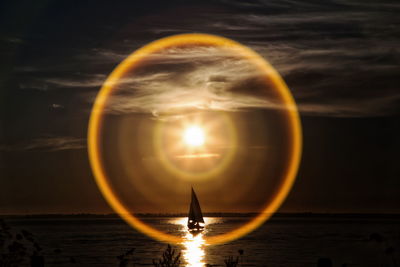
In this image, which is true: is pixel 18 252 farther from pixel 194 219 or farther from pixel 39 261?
pixel 194 219

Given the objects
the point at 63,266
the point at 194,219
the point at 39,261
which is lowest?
the point at 39,261

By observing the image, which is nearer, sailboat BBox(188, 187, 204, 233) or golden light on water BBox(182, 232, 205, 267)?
golden light on water BBox(182, 232, 205, 267)

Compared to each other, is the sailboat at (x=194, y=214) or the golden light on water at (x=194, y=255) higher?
the sailboat at (x=194, y=214)

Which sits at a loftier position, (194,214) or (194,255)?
(194,214)

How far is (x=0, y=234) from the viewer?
36.3 feet

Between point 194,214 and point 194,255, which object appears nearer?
point 194,255

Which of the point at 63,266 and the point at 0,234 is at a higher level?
the point at 63,266

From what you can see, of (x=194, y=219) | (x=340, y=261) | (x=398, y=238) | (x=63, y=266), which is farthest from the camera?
(x=194, y=219)

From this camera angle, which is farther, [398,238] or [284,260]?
[284,260]

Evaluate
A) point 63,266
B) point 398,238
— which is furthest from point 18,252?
point 63,266

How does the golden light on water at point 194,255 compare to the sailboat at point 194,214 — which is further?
the sailboat at point 194,214

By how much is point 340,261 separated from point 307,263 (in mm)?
4114

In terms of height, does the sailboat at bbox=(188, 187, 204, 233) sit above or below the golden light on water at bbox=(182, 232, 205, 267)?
above

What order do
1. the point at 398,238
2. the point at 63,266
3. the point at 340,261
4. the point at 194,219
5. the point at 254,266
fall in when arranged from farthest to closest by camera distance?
the point at 194,219
the point at 340,261
the point at 254,266
the point at 63,266
the point at 398,238
